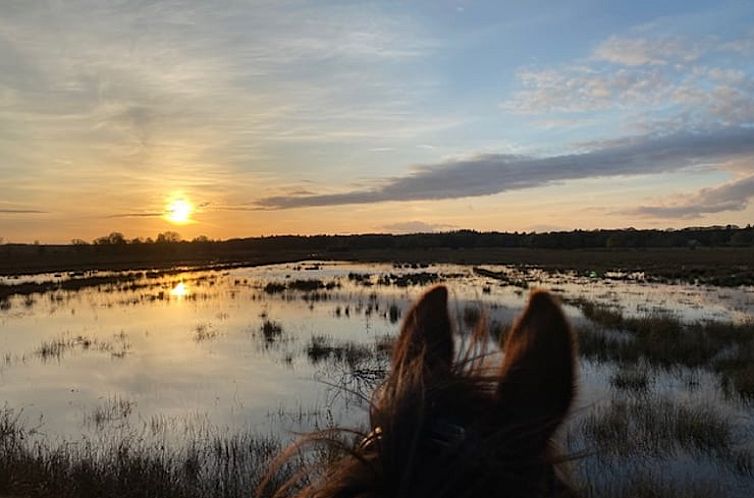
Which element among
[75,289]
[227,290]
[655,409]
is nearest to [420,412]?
[655,409]

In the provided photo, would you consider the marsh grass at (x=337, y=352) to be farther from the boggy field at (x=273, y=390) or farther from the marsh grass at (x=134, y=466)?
the marsh grass at (x=134, y=466)

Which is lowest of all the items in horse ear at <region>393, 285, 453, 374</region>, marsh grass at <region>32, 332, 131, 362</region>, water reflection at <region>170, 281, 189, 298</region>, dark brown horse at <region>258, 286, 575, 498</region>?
marsh grass at <region>32, 332, 131, 362</region>

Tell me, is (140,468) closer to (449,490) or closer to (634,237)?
(449,490)

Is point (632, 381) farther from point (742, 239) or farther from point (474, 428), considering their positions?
point (742, 239)

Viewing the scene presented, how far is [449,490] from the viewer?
1173 millimetres

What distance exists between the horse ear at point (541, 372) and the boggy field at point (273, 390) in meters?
0.09

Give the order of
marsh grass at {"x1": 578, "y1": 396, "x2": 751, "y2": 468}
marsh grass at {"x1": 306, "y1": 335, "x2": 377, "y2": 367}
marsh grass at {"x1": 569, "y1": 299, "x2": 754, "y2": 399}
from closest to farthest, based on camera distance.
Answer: marsh grass at {"x1": 578, "y1": 396, "x2": 751, "y2": 468}
marsh grass at {"x1": 569, "y1": 299, "x2": 754, "y2": 399}
marsh grass at {"x1": 306, "y1": 335, "x2": 377, "y2": 367}

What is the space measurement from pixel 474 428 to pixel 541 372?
180mm

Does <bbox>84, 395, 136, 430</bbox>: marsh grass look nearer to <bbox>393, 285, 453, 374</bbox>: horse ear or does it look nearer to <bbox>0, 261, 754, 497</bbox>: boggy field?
<bbox>0, 261, 754, 497</bbox>: boggy field

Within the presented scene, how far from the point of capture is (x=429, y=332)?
5.24 ft

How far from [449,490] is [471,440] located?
0.11m

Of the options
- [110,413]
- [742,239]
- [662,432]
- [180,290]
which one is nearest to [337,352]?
[110,413]

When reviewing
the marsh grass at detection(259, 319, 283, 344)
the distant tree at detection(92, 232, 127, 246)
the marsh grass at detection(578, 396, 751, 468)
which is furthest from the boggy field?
the distant tree at detection(92, 232, 127, 246)

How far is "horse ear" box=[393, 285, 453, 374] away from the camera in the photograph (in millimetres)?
1543
